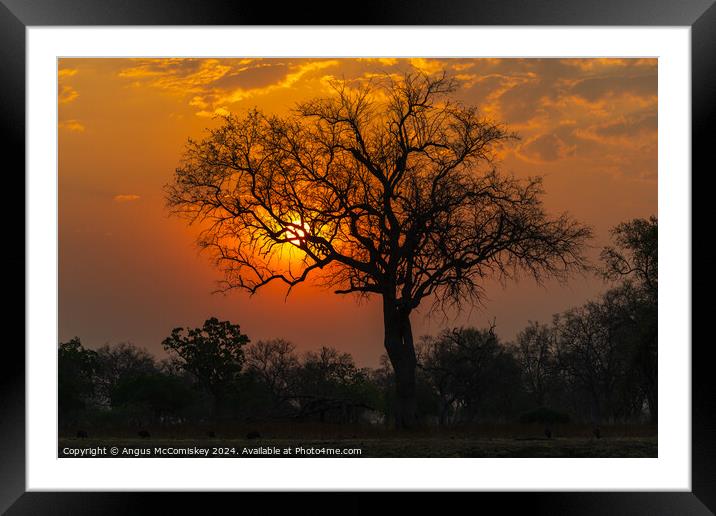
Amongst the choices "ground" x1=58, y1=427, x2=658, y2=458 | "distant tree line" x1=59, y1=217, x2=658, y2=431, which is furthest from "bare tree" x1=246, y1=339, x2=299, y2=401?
"ground" x1=58, y1=427, x2=658, y2=458

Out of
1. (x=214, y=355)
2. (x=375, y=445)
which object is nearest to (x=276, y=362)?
(x=214, y=355)

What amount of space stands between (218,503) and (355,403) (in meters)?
11.3

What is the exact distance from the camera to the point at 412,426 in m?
18.8

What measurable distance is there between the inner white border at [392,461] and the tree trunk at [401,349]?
27.9 ft
